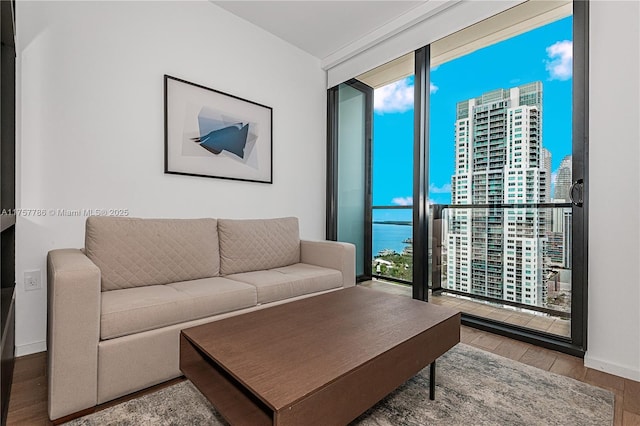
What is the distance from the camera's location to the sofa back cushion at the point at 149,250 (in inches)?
71.9

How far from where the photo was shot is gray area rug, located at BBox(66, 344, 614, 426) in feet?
4.40

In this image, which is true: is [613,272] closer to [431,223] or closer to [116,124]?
[431,223]

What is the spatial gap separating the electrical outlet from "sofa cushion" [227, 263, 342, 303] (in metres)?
1.15

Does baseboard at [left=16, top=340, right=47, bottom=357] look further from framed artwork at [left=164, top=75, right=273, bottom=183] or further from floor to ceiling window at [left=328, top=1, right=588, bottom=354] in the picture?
floor to ceiling window at [left=328, top=1, right=588, bottom=354]

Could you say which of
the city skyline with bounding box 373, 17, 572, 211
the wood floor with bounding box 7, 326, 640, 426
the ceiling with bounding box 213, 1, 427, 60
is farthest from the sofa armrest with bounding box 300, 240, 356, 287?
the ceiling with bounding box 213, 1, 427, 60

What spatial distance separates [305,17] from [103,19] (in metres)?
1.63

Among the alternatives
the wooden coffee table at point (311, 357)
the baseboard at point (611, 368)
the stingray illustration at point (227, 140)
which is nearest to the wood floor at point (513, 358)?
the baseboard at point (611, 368)

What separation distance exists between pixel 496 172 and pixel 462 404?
1.76m

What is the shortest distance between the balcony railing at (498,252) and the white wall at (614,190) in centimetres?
22

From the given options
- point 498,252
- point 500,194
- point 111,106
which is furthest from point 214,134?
point 498,252

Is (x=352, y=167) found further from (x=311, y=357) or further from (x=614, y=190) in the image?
(x=311, y=357)

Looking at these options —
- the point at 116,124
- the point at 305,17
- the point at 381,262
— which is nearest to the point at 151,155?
the point at 116,124

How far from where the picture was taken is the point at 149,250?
1.98 meters

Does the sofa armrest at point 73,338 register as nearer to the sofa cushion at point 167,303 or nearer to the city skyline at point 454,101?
the sofa cushion at point 167,303
